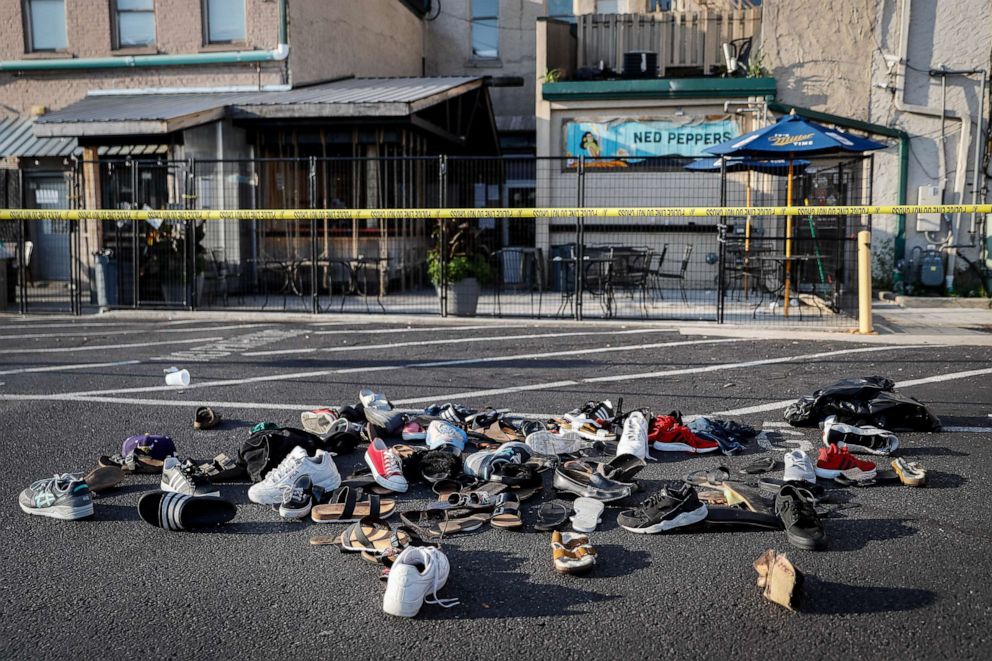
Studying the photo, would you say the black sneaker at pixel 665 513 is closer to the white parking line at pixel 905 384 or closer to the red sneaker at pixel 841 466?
the red sneaker at pixel 841 466

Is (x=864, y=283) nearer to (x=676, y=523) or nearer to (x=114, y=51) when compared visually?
(x=676, y=523)

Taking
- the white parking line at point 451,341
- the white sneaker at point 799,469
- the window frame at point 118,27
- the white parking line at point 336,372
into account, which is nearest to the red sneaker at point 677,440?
the white sneaker at point 799,469

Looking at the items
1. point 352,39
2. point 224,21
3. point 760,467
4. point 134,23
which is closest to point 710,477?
point 760,467

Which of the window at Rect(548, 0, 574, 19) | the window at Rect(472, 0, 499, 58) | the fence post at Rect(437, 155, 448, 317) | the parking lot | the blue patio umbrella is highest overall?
the window at Rect(548, 0, 574, 19)

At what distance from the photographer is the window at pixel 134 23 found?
1792 cm

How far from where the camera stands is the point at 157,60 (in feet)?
58.3

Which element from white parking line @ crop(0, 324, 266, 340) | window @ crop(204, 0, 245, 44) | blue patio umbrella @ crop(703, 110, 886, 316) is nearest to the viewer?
white parking line @ crop(0, 324, 266, 340)

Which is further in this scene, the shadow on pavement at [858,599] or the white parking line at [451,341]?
the white parking line at [451,341]

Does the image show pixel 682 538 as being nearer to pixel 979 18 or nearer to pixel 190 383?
Answer: pixel 190 383

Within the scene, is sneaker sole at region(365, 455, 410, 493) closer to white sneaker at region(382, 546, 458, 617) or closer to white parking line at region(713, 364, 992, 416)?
white sneaker at region(382, 546, 458, 617)

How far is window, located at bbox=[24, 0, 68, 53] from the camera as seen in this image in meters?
18.5

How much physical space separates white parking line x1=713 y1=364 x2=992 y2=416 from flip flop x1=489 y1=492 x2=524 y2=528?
2.70m

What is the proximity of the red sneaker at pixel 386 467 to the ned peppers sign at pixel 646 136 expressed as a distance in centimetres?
1262

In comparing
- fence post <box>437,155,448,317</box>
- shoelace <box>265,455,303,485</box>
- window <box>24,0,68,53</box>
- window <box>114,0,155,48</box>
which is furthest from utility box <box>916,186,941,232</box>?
window <box>24,0,68,53</box>
